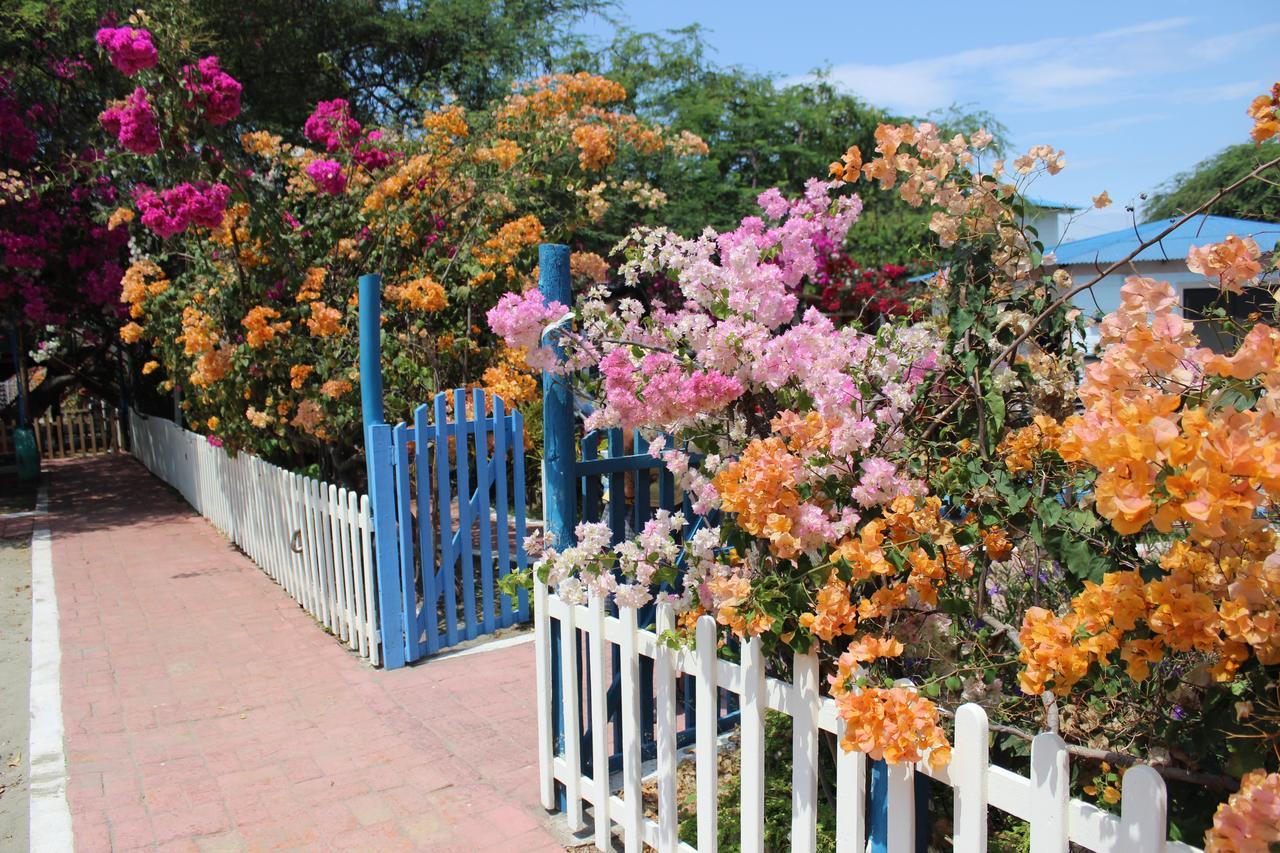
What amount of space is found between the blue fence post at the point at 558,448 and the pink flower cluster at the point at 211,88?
417 centimetres

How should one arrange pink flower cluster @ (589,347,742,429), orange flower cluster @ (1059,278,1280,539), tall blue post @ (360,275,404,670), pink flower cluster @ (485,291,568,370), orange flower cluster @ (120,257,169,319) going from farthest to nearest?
orange flower cluster @ (120,257,169,319) → tall blue post @ (360,275,404,670) → pink flower cluster @ (485,291,568,370) → pink flower cluster @ (589,347,742,429) → orange flower cluster @ (1059,278,1280,539)

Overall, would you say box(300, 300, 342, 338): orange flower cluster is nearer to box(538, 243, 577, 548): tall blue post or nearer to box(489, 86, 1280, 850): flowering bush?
box(538, 243, 577, 548): tall blue post

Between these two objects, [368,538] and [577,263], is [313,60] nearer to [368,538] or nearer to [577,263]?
[577,263]

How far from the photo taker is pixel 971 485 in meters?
2.54

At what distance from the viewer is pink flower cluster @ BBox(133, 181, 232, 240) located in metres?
6.25

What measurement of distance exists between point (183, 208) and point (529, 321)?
4290 mm

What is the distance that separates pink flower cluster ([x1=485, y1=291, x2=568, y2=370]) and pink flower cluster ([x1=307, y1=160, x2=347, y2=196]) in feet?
13.2

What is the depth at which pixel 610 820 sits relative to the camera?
10.8 ft

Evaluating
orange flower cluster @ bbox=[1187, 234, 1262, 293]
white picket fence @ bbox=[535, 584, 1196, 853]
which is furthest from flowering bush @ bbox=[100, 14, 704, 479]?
orange flower cluster @ bbox=[1187, 234, 1262, 293]

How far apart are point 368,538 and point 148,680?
1.40 m

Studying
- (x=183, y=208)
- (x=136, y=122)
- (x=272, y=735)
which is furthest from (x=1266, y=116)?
(x=136, y=122)

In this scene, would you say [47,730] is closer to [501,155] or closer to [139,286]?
[139,286]

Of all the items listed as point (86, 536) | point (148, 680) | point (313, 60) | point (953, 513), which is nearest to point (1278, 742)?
point (953, 513)

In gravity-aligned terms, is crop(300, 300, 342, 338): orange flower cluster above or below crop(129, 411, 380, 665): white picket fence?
above
